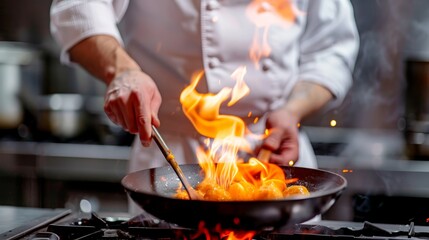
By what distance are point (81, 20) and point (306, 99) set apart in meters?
0.70

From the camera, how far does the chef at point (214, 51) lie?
5.50 feet

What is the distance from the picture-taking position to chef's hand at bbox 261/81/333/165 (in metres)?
1.43

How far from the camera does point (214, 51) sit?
68.7 inches

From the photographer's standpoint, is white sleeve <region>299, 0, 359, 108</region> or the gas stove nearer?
the gas stove

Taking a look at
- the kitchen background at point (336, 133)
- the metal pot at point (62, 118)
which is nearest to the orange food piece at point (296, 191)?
the kitchen background at point (336, 133)

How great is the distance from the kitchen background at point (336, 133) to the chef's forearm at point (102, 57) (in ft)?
4.45

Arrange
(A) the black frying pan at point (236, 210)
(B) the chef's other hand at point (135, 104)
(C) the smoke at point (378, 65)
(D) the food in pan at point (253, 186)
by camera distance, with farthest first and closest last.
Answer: (C) the smoke at point (378, 65) < (B) the chef's other hand at point (135, 104) < (D) the food in pan at point (253, 186) < (A) the black frying pan at point (236, 210)

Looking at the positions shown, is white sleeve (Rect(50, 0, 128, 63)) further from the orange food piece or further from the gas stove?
the orange food piece

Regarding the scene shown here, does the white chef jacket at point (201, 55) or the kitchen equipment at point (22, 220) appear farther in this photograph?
the white chef jacket at point (201, 55)

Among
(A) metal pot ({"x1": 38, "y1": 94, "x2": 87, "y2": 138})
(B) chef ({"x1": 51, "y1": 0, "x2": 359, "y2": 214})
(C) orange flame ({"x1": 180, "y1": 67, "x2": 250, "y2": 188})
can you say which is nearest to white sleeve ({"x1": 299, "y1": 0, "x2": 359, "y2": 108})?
(B) chef ({"x1": 51, "y1": 0, "x2": 359, "y2": 214})

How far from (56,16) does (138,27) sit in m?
0.25

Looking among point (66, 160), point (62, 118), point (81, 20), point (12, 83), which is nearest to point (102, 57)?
point (81, 20)

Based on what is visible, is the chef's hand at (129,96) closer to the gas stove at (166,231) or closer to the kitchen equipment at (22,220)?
the gas stove at (166,231)

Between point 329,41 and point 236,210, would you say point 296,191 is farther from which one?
point 329,41
